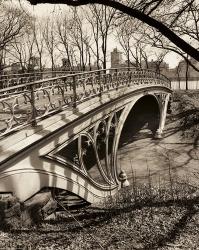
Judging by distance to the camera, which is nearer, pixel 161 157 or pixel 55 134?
pixel 55 134

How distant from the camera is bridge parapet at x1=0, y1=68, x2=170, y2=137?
6547 mm

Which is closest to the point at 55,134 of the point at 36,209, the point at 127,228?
the point at 36,209

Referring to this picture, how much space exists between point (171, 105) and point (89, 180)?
25380mm

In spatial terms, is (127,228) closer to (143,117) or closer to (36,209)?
(36,209)

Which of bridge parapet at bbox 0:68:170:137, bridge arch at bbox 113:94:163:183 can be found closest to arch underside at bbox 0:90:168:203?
bridge parapet at bbox 0:68:170:137

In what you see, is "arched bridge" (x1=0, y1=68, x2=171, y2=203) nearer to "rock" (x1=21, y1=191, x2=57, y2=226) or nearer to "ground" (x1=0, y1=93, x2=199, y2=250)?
"rock" (x1=21, y1=191, x2=57, y2=226)

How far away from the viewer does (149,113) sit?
97.3 ft

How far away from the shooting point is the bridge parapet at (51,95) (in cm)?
655

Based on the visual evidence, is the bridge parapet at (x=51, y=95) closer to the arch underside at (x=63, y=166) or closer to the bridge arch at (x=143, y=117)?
the arch underside at (x=63, y=166)

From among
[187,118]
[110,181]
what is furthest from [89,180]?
[187,118]

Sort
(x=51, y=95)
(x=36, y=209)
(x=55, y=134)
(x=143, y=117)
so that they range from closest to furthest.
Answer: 1. (x=36, y=209)
2. (x=55, y=134)
3. (x=51, y=95)
4. (x=143, y=117)

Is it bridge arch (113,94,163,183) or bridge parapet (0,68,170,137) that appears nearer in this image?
bridge parapet (0,68,170,137)

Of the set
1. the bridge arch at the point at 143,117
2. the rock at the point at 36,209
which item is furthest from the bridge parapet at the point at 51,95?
the bridge arch at the point at 143,117

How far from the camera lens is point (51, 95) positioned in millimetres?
13789
